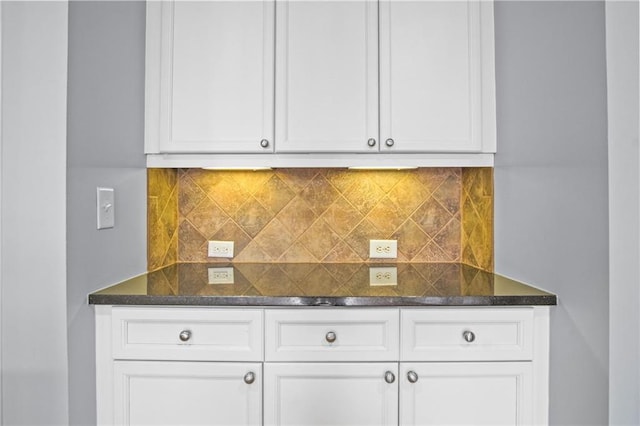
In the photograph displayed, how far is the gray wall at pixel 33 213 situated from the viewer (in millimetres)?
1010

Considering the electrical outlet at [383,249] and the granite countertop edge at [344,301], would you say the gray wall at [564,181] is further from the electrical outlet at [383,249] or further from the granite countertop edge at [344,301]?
the electrical outlet at [383,249]

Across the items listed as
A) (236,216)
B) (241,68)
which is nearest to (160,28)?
(241,68)

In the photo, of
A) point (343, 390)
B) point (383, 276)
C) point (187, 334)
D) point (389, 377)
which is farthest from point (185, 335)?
point (383, 276)

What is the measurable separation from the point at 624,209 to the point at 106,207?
4.68 feet

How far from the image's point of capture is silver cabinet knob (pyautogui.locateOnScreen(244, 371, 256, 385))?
4.28 ft

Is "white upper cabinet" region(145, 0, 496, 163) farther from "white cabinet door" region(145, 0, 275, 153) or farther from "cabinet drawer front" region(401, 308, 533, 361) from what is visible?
"cabinet drawer front" region(401, 308, 533, 361)

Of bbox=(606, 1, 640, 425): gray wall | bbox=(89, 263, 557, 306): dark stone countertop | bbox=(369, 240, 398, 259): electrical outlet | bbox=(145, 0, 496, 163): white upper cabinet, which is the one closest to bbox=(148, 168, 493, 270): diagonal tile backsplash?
bbox=(369, 240, 398, 259): electrical outlet

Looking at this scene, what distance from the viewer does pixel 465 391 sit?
4.36 feet

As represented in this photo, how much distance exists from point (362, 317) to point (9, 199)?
3.19 ft

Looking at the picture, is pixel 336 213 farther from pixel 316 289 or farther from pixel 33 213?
pixel 33 213

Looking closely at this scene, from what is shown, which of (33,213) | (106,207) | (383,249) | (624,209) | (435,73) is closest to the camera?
(624,209)

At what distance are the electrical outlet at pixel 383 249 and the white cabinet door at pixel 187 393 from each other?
0.84 metres

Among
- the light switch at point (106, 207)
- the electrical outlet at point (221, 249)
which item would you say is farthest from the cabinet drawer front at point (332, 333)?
the electrical outlet at point (221, 249)

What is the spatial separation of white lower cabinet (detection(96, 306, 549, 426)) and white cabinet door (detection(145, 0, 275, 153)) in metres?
0.68
